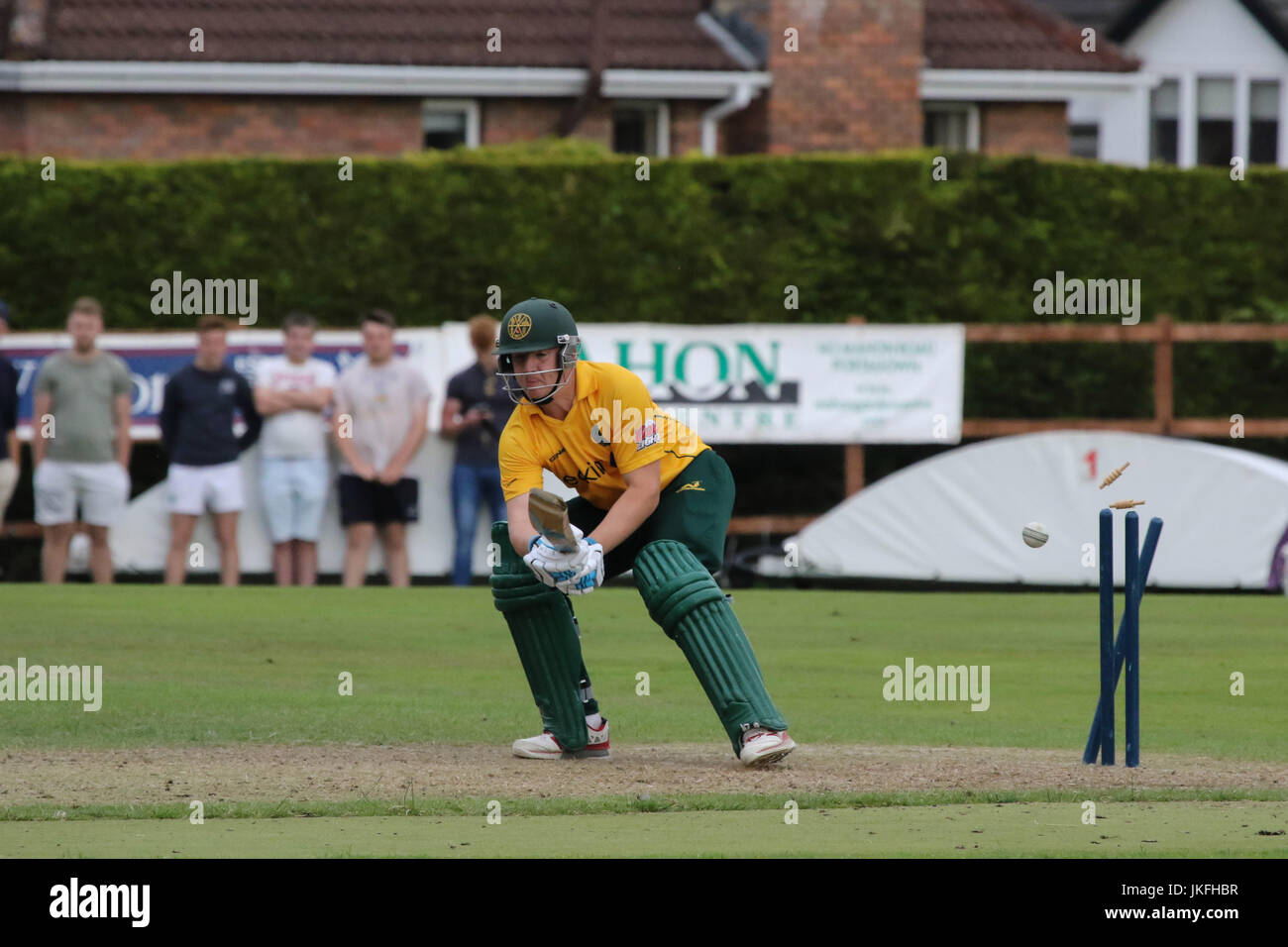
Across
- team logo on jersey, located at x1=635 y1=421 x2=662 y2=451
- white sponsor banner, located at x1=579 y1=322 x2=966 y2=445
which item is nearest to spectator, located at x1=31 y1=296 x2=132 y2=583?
white sponsor banner, located at x1=579 y1=322 x2=966 y2=445

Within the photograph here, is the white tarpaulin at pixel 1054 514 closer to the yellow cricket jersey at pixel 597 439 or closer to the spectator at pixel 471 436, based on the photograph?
the spectator at pixel 471 436

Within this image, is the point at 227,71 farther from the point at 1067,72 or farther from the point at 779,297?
the point at 1067,72

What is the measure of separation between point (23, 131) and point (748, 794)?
58.5 ft

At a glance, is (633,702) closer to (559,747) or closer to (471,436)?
(559,747)

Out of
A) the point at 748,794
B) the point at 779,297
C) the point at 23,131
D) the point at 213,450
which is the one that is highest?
the point at 23,131

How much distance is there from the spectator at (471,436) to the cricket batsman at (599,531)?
8.46 meters

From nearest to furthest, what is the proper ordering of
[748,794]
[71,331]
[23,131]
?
[748,794] < [71,331] < [23,131]

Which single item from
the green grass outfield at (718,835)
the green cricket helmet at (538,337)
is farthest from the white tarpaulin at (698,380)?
the green grass outfield at (718,835)

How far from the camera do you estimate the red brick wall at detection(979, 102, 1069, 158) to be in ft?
86.8

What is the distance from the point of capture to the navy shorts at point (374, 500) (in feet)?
57.0

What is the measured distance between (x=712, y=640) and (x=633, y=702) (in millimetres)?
2743
